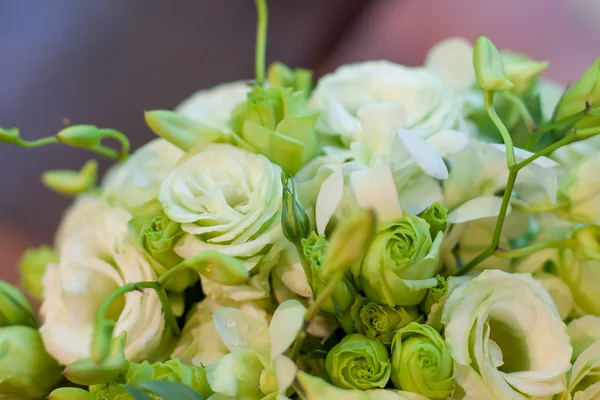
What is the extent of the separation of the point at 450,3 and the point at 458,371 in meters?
0.79

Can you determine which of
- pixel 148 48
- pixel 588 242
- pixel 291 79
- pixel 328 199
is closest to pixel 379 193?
pixel 328 199

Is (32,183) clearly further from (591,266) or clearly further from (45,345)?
(591,266)

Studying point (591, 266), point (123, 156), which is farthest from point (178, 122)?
point (591, 266)

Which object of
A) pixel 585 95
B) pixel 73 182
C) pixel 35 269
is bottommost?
pixel 35 269

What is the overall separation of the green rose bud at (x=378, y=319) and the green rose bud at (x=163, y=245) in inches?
5.0

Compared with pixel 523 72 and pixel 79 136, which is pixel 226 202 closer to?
pixel 79 136

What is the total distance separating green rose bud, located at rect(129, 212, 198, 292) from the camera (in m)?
0.44

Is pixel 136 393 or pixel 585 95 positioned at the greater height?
pixel 585 95

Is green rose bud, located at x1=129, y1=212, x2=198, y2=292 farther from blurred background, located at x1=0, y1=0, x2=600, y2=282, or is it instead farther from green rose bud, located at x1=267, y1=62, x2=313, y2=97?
blurred background, located at x1=0, y1=0, x2=600, y2=282

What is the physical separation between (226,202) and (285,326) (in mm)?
118

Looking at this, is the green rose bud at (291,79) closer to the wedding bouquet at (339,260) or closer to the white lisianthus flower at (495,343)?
the wedding bouquet at (339,260)

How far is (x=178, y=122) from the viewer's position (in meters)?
0.48

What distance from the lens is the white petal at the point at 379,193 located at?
0.40 meters

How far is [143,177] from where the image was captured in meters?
0.52
